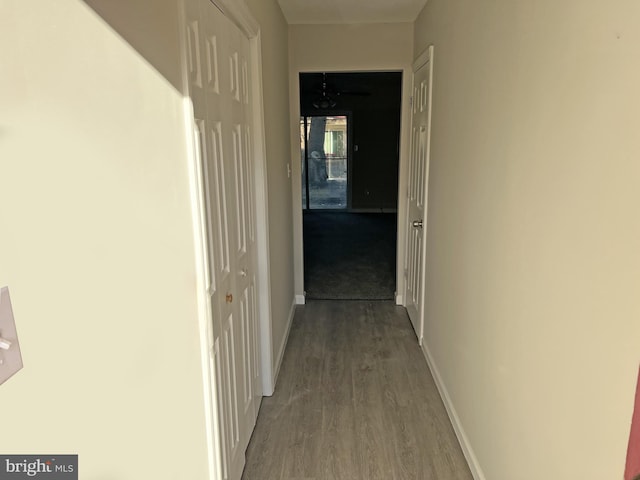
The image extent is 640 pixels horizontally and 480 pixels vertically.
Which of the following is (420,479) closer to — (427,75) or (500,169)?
(500,169)

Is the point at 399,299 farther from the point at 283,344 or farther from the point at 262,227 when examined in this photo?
the point at 262,227

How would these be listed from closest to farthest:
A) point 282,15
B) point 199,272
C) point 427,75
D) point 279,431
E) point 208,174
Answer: point 199,272, point 208,174, point 279,431, point 427,75, point 282,15

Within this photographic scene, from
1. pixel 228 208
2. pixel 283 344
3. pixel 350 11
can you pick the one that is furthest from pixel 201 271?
pixel 350 11

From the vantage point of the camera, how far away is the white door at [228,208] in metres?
1.46

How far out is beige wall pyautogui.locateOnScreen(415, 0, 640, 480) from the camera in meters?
1.00

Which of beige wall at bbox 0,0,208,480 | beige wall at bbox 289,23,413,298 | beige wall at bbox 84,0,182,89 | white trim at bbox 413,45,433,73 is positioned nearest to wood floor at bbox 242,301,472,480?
beige wall at bbox 0,0,208,480

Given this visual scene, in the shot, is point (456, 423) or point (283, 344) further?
point (283, 344)

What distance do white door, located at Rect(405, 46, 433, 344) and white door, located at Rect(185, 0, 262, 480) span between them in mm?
1371

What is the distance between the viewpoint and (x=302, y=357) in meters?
3.14

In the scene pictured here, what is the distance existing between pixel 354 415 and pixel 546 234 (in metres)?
1.59

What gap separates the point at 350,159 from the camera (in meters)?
8.86

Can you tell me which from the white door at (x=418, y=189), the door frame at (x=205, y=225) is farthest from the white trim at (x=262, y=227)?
the white door at (x=418, y=189)

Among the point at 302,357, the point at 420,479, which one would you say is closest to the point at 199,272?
the point at 420,479

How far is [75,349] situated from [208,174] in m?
0.82
